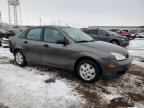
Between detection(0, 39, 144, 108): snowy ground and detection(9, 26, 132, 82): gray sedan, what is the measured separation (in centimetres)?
37

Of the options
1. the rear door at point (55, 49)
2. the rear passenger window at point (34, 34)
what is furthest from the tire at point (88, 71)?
the rear passenger window at point (34, 34)

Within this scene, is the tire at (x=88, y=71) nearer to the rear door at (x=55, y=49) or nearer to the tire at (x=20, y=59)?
the rear door at (x=55, y=49)

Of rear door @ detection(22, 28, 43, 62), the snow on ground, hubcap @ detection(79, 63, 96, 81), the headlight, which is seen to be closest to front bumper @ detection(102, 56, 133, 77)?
the headlight

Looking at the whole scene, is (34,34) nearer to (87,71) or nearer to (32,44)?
(32,44)

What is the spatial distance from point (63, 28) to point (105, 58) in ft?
6.04

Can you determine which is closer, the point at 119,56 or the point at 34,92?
the point at 34,92

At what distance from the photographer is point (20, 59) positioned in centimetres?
753

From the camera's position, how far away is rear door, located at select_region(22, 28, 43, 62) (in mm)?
6758

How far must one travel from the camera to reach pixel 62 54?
6.01 metres

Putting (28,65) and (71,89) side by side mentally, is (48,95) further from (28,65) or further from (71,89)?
(28,65)

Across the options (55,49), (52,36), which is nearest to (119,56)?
(55,49)

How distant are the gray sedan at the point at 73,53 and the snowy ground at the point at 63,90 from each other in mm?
368

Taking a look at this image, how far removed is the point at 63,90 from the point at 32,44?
244cm

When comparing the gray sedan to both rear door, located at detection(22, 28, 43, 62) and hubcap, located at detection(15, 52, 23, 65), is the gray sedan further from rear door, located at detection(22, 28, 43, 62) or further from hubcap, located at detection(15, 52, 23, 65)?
hubcap, located at detection(15, 52, 23, 65)
